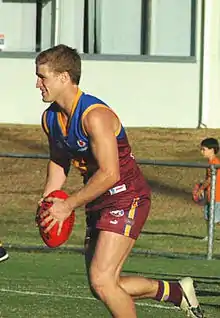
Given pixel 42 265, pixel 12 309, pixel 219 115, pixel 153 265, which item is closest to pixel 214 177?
pixel 153 265

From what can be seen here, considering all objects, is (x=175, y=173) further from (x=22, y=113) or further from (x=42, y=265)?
(x=42, y=265)

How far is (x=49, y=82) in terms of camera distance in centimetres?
737

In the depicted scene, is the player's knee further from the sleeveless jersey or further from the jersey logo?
the jersey logo

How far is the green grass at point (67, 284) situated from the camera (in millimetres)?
9578

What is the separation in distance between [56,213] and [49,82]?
848 millimetres

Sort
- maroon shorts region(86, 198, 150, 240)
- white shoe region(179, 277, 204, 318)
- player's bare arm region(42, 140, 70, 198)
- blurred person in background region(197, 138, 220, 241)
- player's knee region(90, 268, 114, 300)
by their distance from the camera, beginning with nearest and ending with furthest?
player's knee region(90, 268, 114, 300) < maroon shorts region(86, 198, 150, 240) < player's bare arm region(42, 140, 70, 198) < white shoe region(179, 277, 204, 318) < blurred person in background region(197, 138, 220, 241)

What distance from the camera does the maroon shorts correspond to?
24.3 feet

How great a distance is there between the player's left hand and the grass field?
226 cm

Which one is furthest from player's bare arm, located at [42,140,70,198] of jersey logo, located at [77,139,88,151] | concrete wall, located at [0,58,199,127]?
concrete wall, located at [0,58,199,127]

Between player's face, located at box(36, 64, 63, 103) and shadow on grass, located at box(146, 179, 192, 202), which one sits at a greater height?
player's face, located at box(36, 64, 63, 103)

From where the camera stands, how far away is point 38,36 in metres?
25.2

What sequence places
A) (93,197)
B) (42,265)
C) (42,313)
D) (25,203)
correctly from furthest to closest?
1. (25,203)
2. (42,265)
3. (42,313)
4. (93,197)

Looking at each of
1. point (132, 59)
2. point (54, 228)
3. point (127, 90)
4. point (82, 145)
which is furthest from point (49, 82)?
point (132, 59)

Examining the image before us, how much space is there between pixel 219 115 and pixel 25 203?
6600mm
